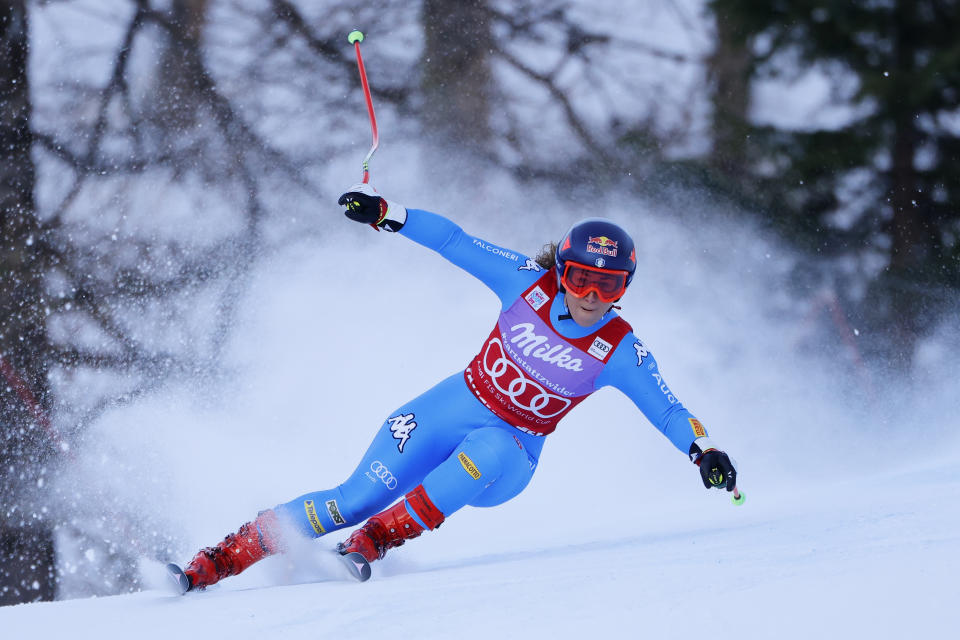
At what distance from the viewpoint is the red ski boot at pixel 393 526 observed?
277cm

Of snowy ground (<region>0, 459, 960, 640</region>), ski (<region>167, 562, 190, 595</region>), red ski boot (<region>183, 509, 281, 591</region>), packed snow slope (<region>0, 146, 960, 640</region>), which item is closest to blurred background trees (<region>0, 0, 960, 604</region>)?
packed snow slope (<region>0, 146, 960, 640</region>)

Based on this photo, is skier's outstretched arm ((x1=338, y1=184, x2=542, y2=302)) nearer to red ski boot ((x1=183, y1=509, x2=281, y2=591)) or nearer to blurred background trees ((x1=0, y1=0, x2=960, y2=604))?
red ski boot ((x1=183, y1=509, x2=281, y2=591))

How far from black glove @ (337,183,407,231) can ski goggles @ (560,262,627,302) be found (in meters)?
0.67

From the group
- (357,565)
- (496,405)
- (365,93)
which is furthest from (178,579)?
(365,93)

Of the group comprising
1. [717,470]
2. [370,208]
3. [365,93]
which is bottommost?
[717,470]

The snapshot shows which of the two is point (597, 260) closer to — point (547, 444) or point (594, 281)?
point (594, 281)

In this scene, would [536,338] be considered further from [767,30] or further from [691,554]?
[767,30]

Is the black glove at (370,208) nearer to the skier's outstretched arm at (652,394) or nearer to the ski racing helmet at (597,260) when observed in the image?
the ski racing helmet at (597,260)

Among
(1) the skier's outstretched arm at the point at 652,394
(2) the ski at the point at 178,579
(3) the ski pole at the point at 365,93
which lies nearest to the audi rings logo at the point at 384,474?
(2) the ski at the point at 178,579

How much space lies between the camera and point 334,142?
7594 mm

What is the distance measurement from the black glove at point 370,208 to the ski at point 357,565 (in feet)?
3.77

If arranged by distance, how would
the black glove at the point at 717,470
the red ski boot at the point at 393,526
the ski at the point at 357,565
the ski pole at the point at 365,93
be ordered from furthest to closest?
1. the ski pole at the point at 365,93
2. the red ski boot at the point at 393,526
3. the black glove at the point at 717,470
4. the ski at the point at 357,565

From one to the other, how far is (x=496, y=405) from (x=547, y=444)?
3.02m

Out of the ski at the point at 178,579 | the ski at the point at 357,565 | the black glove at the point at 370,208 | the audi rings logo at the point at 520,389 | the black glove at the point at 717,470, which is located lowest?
the ski at the point at 357,565
